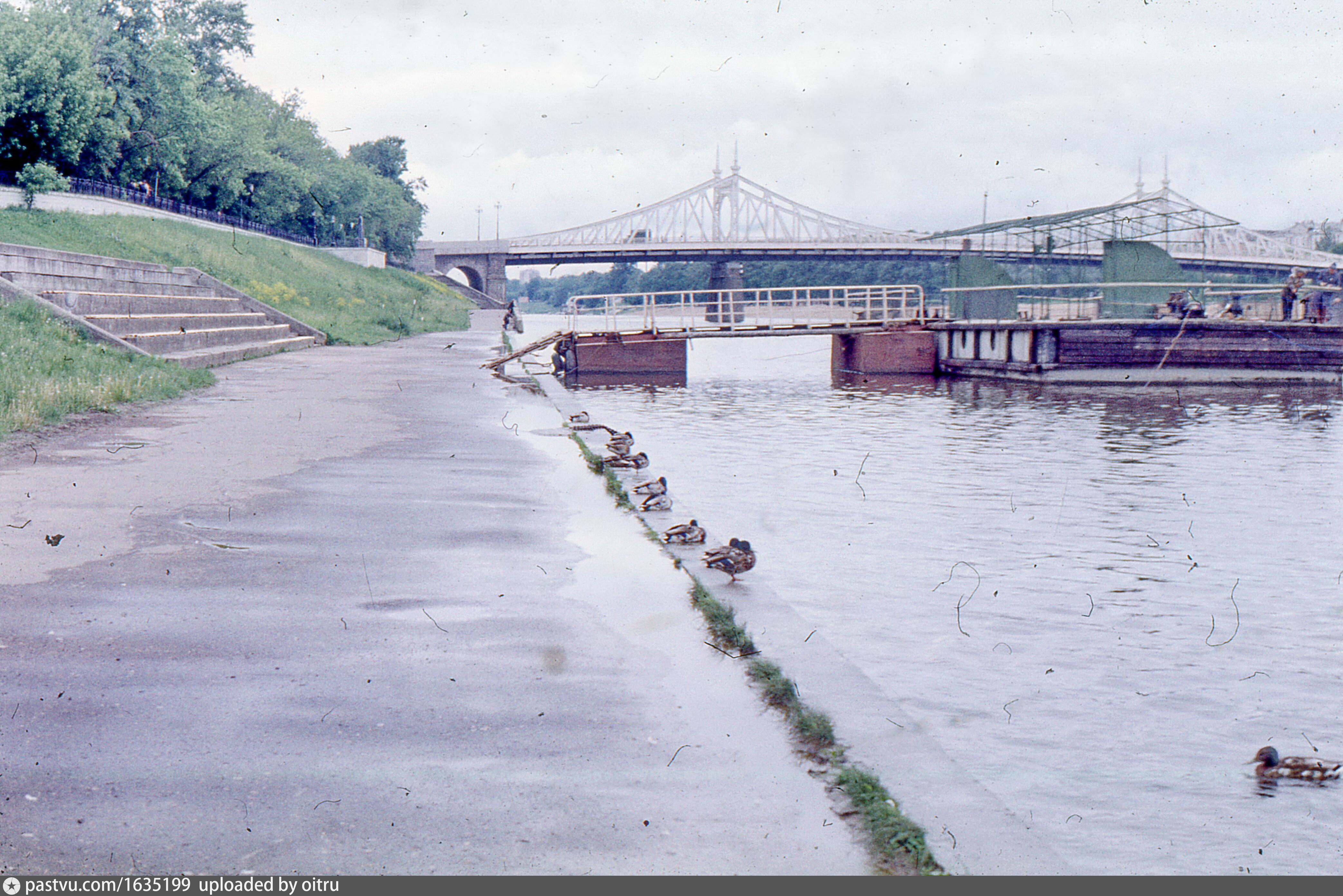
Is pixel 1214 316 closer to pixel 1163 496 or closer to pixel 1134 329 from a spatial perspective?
pixel 1134 329

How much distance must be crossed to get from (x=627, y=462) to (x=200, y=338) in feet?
50.8

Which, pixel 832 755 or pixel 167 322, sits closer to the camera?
pixel 832 755

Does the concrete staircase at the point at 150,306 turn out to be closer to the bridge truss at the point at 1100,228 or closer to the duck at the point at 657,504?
the duck at the point at 657,504

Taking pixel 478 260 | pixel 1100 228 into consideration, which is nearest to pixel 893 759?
pixel 1100 228

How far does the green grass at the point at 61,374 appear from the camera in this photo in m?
13.1

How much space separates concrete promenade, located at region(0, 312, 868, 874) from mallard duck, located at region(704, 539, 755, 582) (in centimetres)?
33

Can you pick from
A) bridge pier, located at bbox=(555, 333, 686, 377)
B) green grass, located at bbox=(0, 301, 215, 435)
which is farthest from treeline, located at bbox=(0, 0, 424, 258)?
green grass, located at bbox=(0, 301, 215, 435)

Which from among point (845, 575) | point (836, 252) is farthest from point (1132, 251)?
point (836, 252)

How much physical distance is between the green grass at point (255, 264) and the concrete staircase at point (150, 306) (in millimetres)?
2391

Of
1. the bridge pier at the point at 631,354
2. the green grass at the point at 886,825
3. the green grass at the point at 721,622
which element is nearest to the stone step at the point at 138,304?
the bridge pier at the point at 631,354

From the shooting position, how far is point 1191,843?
164 inches

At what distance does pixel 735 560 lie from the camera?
275 inches

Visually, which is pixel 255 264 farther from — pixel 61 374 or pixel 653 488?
pixel 653 488

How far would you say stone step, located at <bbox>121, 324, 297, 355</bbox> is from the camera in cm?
2095
